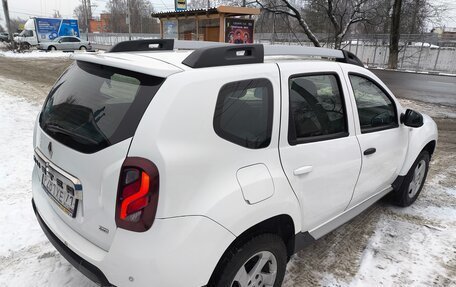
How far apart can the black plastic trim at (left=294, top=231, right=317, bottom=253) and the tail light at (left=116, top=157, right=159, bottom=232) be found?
1.17m

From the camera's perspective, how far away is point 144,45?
111 inches

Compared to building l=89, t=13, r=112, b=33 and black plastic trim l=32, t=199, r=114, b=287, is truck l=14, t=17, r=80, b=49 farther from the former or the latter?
building l=89, t=13, r=112, b=33

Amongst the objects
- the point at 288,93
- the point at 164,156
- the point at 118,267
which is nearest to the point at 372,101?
the point at 288,93

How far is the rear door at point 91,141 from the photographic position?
185 cm

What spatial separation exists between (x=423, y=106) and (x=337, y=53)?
9.57m

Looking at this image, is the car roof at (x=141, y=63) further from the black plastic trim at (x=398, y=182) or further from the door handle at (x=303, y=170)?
the black plastic trim at (x=398, y=182)

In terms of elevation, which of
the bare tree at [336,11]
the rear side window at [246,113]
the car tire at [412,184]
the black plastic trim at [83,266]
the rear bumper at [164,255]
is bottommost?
the car tire at [412,184]

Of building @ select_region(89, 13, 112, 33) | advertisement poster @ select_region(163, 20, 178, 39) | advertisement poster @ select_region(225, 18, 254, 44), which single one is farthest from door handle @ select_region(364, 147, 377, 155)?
building @ select_region(89, 13, 112, 33)

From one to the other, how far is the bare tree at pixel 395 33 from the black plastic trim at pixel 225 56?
78.4ft

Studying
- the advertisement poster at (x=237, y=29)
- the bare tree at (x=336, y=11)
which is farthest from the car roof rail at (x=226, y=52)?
the bare tree at (x=336, y=11)

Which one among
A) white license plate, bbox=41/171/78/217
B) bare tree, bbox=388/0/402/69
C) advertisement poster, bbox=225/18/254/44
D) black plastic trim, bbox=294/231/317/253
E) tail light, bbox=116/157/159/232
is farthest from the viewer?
bare tree, bbox=388/0/402/69

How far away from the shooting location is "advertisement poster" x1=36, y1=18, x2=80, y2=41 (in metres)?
35.3

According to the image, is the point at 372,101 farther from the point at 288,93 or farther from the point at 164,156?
the point at 164,156

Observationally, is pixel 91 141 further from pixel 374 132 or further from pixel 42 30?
pixel 42 30
